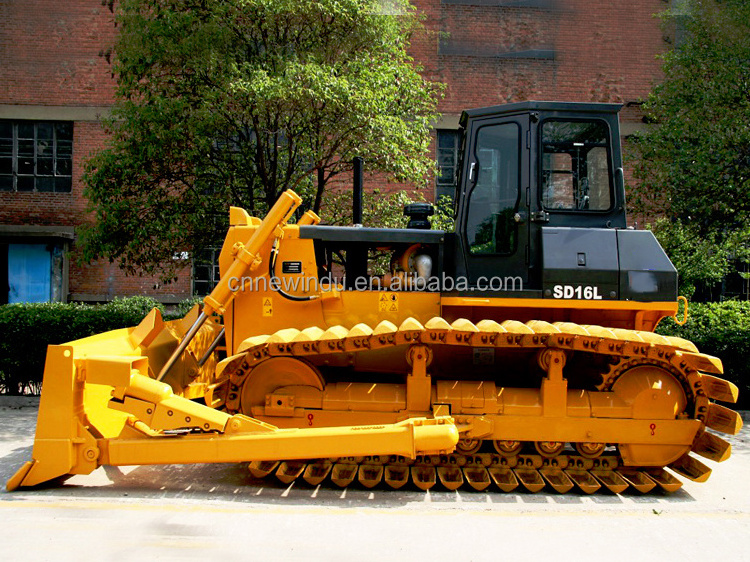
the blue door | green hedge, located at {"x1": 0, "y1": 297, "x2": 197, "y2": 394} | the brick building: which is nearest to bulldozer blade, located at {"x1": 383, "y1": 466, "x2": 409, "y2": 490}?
green hedge, located at {"x1": 0, "y1": 297, "x2": 197, "y2": 394}

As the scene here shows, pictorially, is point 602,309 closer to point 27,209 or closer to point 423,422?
point 423,422

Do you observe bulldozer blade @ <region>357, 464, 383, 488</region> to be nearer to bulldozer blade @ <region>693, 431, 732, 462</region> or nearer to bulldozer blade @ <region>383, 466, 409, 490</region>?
bulldozer blade @ <region>383, 466, 409, 490</region>

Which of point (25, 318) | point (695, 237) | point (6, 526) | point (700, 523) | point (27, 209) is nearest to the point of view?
point (6, 526)

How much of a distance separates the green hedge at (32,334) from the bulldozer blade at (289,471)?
5.11 m

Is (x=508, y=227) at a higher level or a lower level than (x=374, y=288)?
higher

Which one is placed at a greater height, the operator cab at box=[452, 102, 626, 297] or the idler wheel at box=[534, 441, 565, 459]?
the operator cab at box=[452, 102, 626, 297]

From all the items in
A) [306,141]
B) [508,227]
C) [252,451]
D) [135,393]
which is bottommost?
[252,451]

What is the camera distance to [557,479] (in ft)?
16.6

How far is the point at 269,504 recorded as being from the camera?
4.66 metres

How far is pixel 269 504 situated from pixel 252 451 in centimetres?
43

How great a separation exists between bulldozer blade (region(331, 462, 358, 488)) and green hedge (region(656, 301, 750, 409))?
19.3ft

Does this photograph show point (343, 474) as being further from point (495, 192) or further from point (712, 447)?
point (712, 447)

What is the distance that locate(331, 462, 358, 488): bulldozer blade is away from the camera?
4977mm

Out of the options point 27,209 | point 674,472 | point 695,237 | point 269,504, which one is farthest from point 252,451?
point 27,209
